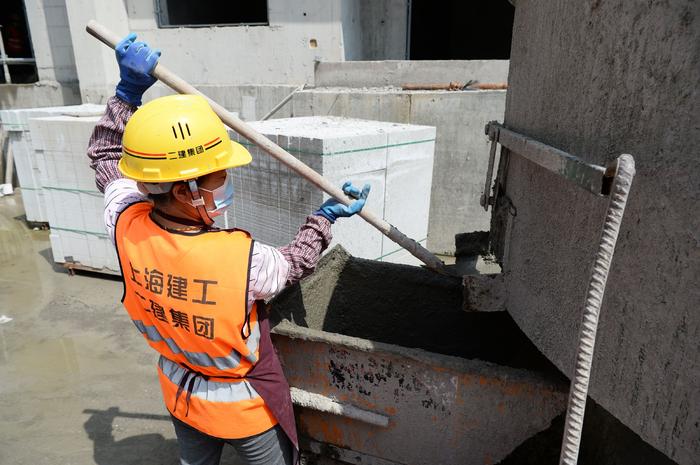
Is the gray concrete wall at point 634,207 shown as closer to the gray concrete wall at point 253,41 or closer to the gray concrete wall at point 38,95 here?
the gray concrete wall at point 253,41

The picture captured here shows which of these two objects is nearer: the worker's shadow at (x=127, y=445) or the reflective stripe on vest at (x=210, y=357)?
the reflective stripe on vest at (x=210, y=357)

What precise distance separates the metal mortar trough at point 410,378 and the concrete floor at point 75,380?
1.17 metres

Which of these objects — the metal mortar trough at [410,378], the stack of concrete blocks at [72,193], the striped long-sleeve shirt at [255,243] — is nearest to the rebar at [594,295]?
the metal mortar trough at [410,378]

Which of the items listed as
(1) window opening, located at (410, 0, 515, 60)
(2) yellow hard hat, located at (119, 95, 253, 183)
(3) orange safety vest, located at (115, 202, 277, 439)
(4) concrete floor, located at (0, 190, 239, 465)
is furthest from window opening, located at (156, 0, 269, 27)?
(3) orange safety vest, located at (115, 202, 277, 439)

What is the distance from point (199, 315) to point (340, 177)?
87.5 inches

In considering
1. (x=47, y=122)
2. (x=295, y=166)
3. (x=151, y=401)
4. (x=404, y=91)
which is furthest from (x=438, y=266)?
(x=47, y=122)

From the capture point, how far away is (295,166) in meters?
2.31

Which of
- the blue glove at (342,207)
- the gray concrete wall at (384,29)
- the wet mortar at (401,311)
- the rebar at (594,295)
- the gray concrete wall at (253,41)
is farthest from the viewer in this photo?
the gray concrete wall at (384,29)

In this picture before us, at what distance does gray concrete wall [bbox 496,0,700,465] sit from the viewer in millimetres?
1205

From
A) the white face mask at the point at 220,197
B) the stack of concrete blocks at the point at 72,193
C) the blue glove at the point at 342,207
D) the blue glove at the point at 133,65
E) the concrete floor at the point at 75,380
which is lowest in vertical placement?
the concrete floor at the point at 75,380

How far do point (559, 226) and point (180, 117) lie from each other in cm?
138

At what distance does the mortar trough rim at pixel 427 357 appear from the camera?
6.05ft

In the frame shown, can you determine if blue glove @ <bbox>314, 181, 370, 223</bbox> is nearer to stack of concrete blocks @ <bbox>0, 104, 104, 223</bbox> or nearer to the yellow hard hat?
the yellow hard hat

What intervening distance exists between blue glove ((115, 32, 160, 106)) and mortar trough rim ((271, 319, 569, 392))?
127 cm
